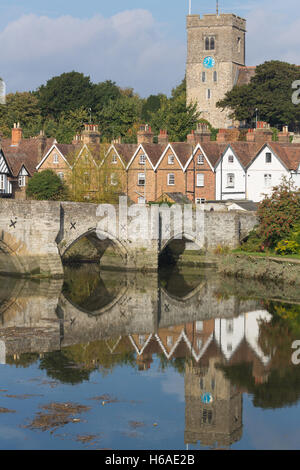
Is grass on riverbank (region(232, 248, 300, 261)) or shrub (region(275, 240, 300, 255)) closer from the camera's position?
grass on riverbank (region(232, 248, 300, 261))

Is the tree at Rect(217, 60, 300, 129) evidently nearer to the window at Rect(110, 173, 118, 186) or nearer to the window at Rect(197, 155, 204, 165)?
the window at Rect(197, 155, 204, 165)

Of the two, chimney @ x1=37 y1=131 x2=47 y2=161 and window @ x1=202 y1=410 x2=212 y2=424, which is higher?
chimney @ x1=37 y1=131 x2=47 y2=161

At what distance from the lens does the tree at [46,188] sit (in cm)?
6250

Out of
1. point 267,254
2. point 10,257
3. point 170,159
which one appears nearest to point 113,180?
point 170,159

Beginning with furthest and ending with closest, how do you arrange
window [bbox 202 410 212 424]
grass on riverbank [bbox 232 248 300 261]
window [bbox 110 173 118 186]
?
window [bbox 110 173 118 186] < grass on riverbank [bbox 232 248 300 261] < window [bbox 202 410 212 424]

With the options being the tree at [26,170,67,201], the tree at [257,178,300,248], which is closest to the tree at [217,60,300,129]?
the tree at [26,170,67,201]

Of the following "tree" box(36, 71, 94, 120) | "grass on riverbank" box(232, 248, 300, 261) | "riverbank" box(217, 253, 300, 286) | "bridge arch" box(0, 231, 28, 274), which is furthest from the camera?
"tree" box(36, 71, 94, 120)

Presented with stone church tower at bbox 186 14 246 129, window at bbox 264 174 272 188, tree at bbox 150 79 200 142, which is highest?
stone church tower at bbox 186 14 246 129

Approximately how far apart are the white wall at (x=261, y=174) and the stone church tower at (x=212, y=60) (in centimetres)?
2566

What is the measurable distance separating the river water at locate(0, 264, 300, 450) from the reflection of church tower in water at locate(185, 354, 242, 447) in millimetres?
44

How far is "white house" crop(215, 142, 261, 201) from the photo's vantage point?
66438mm

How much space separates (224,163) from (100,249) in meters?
16.1
